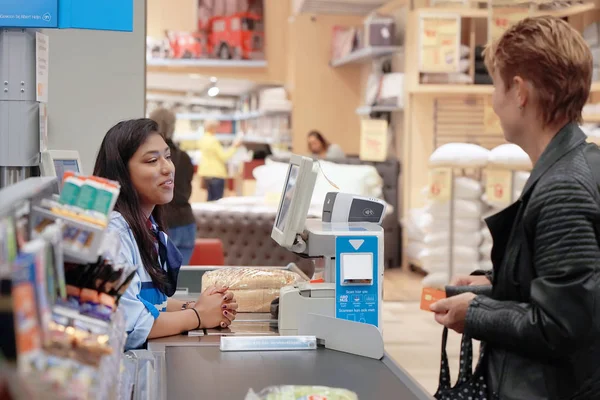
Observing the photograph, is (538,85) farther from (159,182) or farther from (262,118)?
(262,118)

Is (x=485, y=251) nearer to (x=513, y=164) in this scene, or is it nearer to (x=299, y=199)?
(x=513, y=164)

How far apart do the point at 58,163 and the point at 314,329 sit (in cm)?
108

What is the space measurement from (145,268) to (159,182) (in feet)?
0.88

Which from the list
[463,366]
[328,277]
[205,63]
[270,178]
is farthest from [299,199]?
[205,63]

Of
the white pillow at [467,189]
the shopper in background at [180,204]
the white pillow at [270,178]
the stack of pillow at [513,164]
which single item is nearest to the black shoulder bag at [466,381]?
the shopper in background at [180,204]

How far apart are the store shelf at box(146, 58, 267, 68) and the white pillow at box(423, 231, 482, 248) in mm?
5842

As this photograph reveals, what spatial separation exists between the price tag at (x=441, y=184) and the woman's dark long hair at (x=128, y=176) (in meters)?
4.92

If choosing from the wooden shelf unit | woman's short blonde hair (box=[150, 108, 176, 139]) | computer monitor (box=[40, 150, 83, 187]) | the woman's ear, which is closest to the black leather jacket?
the woman's ear

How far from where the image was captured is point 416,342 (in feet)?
19.8

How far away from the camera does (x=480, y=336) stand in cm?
193

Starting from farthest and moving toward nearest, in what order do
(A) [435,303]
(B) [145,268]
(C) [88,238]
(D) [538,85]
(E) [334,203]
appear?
(E) [334,203] < (B) [145,268] < (A) [435,303] < (D) [538,85] < (C) [88,238]

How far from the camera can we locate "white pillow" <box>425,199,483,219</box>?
7363mm

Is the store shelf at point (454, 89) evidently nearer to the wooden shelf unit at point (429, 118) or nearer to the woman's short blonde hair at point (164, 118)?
the wooden shelf unit at point (429, 118)

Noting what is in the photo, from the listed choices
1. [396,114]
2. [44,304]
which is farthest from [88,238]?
[396,114]
